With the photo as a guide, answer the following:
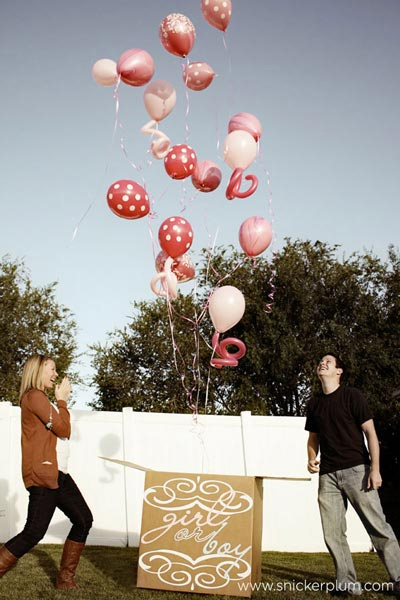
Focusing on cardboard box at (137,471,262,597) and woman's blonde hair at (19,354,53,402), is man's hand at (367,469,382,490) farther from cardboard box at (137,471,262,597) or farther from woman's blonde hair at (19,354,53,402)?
woman's blonde hair at (19,354,53,402)

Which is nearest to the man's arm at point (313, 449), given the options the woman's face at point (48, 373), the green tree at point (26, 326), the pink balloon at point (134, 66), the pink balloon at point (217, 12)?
the woman's face at point (48, 373)

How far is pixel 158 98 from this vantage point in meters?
5.70

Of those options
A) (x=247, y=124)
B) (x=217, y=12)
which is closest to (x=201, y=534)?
(x=247, y=124)

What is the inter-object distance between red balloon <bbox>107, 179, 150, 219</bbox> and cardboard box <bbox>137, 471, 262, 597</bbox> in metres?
2.09

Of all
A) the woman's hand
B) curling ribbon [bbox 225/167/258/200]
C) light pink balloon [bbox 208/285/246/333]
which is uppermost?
curling ribbon [bbox 225/167/258/200]

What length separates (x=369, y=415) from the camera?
172 inches

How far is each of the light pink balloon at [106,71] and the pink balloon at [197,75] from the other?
70cm

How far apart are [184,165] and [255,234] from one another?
855 mm

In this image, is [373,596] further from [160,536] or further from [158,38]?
[158,38]

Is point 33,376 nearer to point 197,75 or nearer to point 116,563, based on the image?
point 116,563

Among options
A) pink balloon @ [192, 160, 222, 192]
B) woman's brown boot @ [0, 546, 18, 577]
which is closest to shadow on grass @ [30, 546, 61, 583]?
woman's brown boot @ [0, 546, 18, 577]

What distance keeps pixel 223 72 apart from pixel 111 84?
1.04 m

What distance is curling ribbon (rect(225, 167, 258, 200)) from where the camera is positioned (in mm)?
5617

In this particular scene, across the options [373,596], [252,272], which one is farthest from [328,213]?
[252,272]
